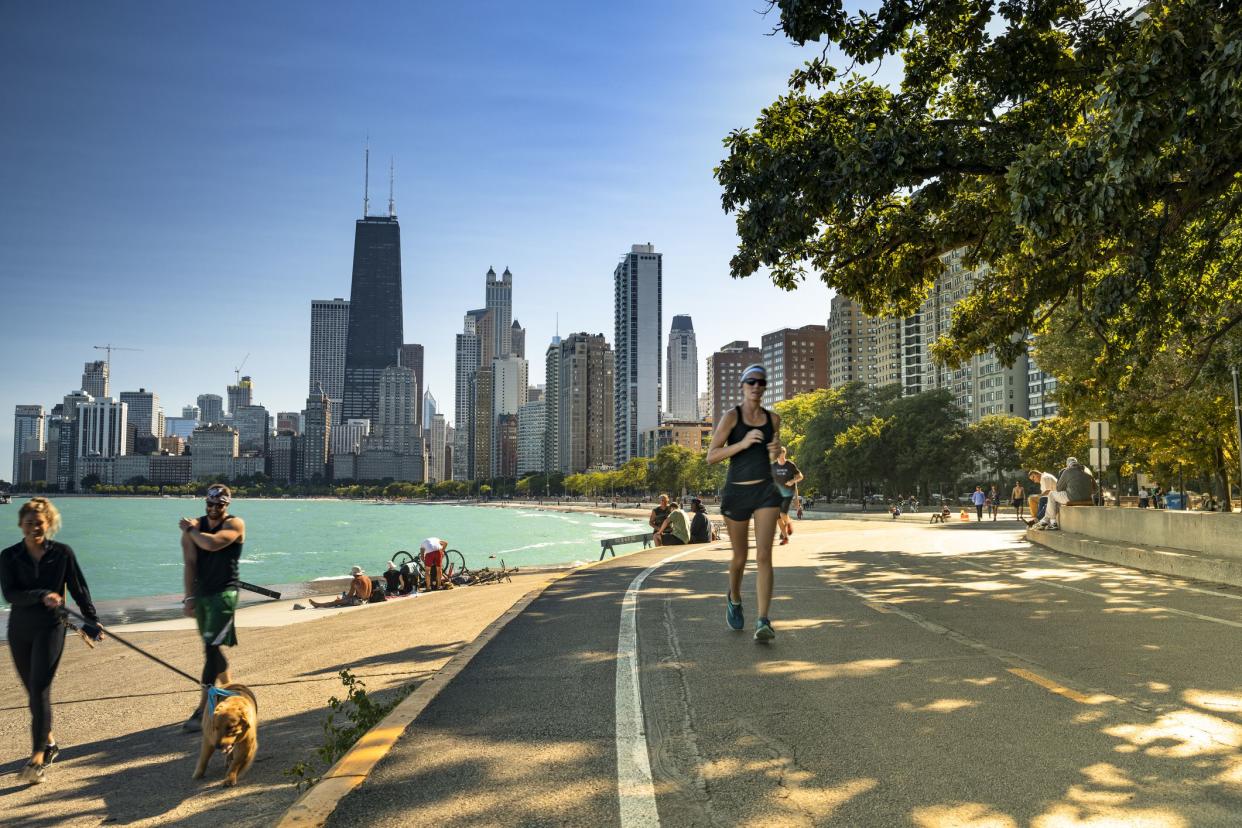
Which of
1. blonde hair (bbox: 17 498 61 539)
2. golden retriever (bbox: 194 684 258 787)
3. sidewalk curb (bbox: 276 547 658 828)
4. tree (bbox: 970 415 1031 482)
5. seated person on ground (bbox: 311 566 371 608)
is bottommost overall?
seated person on ground (bbox: 311 566 371 608)

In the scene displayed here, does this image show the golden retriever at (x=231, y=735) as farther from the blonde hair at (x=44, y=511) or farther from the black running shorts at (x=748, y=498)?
the black running shorts at (x=748, y=498)

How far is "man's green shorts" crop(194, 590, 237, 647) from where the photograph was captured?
647 centimetres

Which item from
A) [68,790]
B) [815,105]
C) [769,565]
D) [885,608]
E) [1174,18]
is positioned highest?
[815,105]

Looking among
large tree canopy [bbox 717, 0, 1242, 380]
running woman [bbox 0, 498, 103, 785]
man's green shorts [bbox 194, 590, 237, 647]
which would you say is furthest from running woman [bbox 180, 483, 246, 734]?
large tree canopy [bbox 717, 0, 1242, 380]

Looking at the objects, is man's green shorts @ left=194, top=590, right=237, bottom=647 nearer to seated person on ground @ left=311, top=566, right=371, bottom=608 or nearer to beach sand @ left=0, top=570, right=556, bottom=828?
beach sand @ left=0, top=570, right=556, bottom=828

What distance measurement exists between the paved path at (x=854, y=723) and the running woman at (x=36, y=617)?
294 cm

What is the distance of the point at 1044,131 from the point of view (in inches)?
504

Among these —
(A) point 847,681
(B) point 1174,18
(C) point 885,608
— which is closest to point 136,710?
(A) point 847,681

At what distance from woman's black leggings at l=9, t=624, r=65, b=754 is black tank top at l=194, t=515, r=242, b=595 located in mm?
1000

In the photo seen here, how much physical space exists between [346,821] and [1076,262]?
1336cm

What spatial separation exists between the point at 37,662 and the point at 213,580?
4.09 feet

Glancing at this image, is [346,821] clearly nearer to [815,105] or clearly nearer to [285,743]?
[285,743]

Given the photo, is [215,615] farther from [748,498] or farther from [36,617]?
[748,498]

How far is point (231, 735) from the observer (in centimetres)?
555
